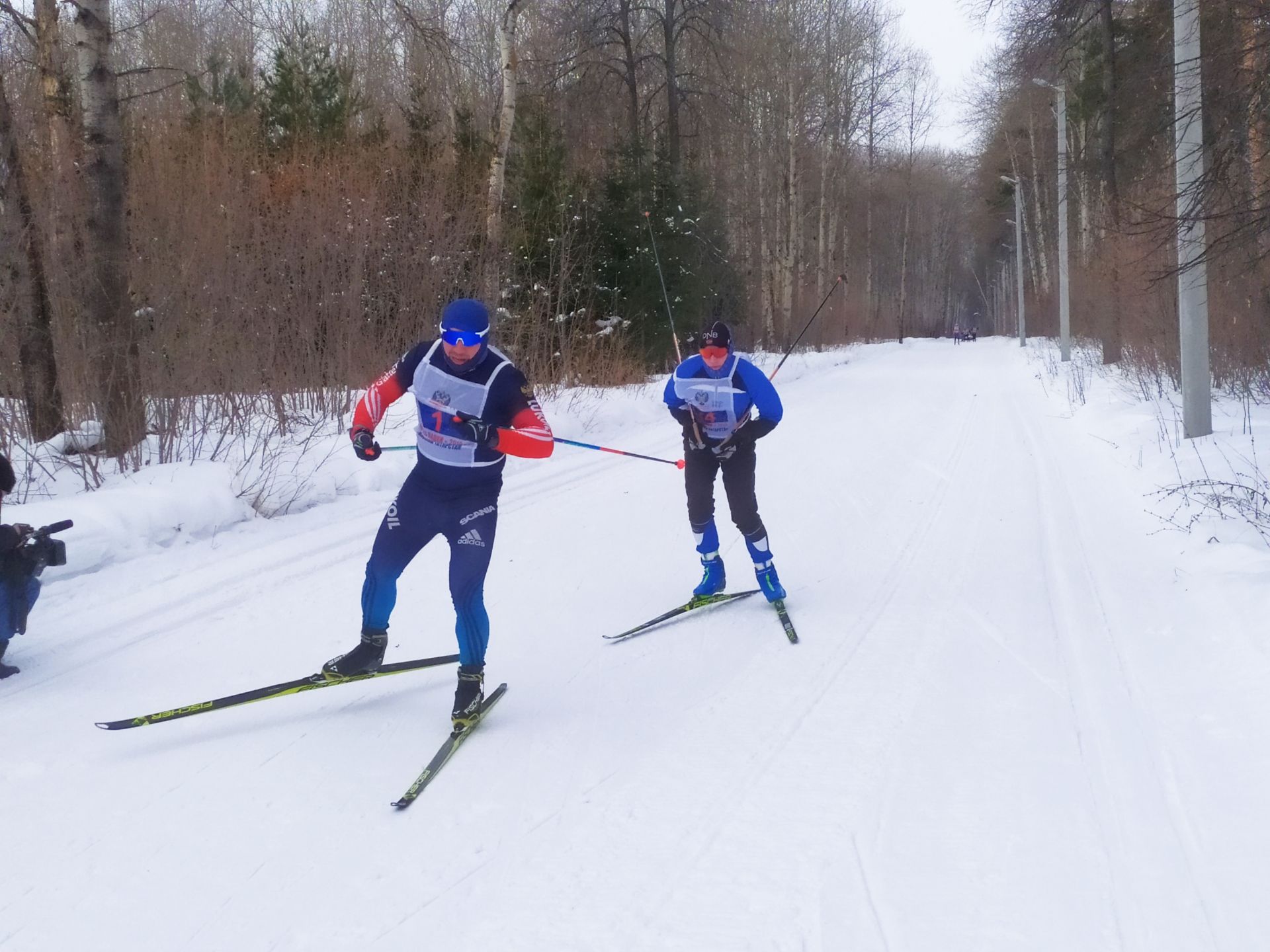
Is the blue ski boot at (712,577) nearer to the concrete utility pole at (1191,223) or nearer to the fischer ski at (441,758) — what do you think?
the fischer ski at (441,758)

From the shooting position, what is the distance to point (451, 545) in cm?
499

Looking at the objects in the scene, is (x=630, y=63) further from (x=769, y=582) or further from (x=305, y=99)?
(x=769, y=582)

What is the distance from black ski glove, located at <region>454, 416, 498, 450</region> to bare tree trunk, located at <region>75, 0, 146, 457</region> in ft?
18.1

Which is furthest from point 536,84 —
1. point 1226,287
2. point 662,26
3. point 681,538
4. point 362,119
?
point 681,538

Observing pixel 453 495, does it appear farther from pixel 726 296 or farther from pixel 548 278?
pixel 726 296

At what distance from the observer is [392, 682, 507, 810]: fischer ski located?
160 inches

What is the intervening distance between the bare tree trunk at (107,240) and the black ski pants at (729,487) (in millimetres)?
5287

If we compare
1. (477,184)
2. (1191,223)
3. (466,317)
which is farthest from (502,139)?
(466,317)

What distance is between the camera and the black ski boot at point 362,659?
16.4 ft

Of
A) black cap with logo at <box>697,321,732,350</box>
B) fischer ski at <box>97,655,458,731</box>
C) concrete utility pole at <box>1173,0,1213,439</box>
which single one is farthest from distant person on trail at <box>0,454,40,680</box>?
concrete utility pole at <box>1173,0,1213,439</box>

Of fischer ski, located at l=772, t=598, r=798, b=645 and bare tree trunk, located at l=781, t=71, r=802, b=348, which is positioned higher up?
bare tree trunk, located at l=781, t=71, r=802, b=348

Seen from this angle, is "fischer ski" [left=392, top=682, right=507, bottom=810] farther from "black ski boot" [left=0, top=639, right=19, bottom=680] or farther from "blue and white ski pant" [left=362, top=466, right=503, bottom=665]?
"black ski boot" [left=0, top=639, right=19, bottom=680]

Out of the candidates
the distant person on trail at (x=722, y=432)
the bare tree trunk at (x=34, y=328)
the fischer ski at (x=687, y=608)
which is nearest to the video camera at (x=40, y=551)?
the fischer ski at (x=687, y=608)

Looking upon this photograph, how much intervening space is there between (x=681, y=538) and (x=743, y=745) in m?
4.17
